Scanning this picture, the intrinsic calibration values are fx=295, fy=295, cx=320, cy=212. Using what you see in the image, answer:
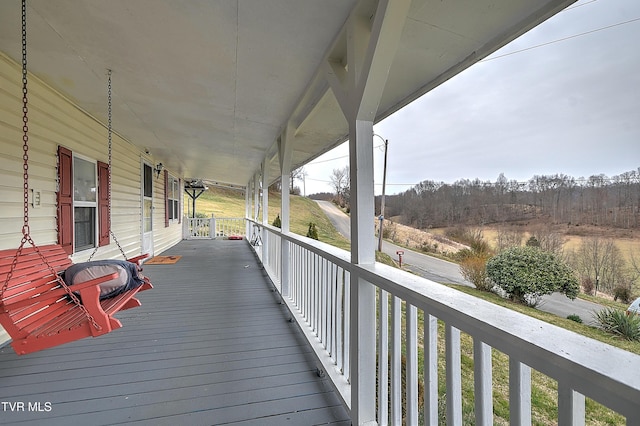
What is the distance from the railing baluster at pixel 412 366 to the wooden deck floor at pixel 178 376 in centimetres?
65

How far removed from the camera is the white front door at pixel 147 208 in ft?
21.8

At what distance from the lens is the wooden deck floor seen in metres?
1.83

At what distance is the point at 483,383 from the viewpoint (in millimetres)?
962

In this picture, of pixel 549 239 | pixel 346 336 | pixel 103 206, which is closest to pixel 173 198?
pixel 103 206

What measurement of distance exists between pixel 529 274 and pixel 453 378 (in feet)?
1.94

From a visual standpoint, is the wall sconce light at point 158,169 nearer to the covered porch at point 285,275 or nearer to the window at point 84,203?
the window at point 84,203

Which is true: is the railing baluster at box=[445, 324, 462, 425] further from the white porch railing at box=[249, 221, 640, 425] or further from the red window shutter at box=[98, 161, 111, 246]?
the red window shutter at box=[98, 161, 111, 246]

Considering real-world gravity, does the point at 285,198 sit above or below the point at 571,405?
above

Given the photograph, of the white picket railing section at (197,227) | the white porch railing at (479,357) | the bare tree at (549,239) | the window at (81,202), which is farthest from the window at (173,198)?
the bare tree at (549,239)

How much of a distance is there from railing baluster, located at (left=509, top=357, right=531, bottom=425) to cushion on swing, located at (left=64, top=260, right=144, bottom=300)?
2.33m

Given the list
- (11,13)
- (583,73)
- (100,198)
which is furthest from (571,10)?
(100,198)

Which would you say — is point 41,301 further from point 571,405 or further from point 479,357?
point 571,405

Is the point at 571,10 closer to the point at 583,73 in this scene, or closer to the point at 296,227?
the point at 583,73

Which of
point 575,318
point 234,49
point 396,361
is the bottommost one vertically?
point 396,361
